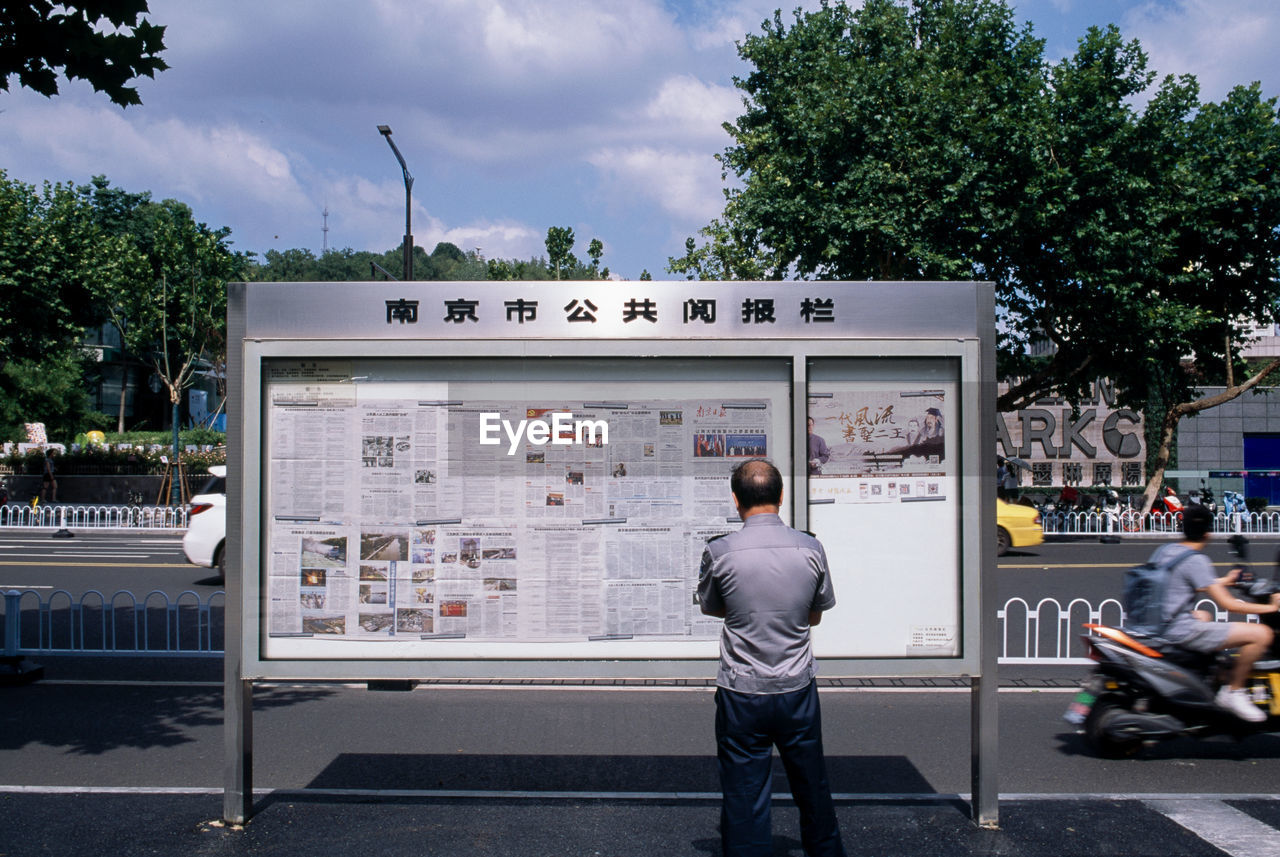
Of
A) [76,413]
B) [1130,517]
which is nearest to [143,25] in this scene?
[1130,517]

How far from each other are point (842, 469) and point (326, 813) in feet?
10.5

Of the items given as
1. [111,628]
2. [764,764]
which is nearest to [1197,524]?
[764,764]

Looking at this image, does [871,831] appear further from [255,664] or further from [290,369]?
[290,369]

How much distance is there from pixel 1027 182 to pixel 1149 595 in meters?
14.6

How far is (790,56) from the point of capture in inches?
916

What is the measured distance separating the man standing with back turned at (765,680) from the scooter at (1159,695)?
3177mm

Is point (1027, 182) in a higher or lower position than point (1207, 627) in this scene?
higher

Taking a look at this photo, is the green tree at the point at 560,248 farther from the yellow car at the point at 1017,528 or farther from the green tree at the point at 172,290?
the yellow car at the point at 1017,528

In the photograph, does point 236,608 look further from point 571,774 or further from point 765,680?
point 765,680

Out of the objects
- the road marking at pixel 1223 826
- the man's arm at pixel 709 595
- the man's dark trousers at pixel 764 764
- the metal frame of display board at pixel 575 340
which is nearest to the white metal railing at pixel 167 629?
the road marking at pixel 1223 826

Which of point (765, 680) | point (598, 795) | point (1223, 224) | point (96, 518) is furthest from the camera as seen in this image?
point (96, 518)

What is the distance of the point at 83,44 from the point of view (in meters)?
5.60

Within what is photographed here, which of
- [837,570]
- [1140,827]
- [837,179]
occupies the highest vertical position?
[837,179]

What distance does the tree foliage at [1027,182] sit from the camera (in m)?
18.8
